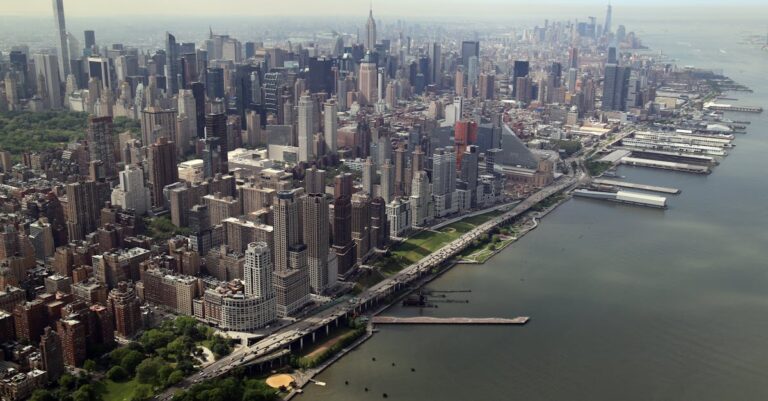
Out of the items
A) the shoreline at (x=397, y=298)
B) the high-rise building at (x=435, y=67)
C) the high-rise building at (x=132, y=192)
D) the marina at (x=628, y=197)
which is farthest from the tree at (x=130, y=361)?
the high-rise building at (x=435, y=67)

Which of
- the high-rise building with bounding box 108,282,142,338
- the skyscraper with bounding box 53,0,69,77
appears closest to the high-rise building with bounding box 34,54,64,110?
the skyscraper with bounding box 53,0,69,77

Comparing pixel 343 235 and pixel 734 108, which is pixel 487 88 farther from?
pixel 343 235

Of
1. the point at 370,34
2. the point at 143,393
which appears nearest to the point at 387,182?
the point at 143,393

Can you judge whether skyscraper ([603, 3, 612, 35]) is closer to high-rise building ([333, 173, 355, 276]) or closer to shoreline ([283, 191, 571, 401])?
shoreline ([283, 191, 571, 401])

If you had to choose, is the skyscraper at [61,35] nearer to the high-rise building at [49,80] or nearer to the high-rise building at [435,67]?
the high-rise building at [49,80]

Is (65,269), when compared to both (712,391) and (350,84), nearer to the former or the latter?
(712,391)

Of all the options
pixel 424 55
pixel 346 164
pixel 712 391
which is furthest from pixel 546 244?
pixel 424 55
